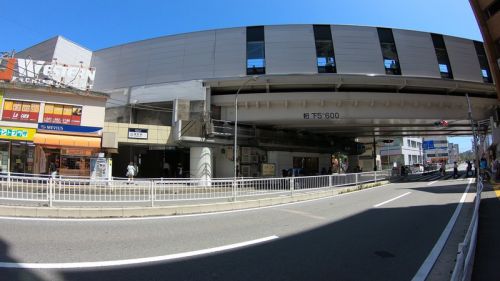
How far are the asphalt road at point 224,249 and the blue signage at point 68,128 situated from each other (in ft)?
58.1

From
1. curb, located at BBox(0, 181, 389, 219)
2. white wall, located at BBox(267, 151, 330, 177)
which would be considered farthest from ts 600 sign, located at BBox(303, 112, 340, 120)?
curb, located at BBox(0, 181, 389, 219)

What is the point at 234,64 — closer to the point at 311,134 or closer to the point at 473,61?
the point at 311,134

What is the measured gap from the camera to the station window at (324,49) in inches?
1210

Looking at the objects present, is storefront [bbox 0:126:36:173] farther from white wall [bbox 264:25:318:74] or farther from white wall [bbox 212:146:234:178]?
white wall [bbox 264:25:318:74]

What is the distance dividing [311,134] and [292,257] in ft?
110

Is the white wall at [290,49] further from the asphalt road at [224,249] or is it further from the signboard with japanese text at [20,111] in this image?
the asphalt road at [224,249]

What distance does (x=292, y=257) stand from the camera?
601 cm

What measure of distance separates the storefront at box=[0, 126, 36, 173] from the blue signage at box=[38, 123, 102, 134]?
27.9 inches

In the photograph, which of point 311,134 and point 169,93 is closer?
point 169,93

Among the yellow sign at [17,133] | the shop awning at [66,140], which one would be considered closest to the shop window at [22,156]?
the yellow sign at [17,133]

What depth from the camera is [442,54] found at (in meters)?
33.6

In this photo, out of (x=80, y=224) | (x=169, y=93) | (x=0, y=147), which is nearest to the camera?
(x=80, y=224)

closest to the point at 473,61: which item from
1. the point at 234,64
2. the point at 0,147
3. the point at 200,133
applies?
the point at 234,64

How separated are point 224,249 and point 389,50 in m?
30.9
